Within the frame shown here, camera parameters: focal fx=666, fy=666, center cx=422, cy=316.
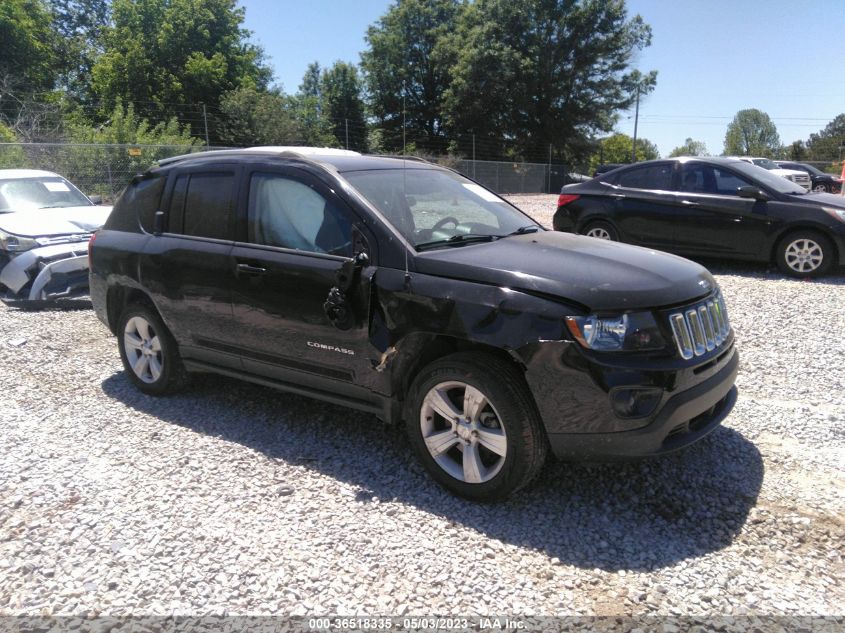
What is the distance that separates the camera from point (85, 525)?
3.37 m

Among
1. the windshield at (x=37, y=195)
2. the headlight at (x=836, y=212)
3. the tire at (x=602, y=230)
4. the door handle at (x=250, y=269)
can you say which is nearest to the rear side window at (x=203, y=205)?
the door handle at (x=250, y=269)

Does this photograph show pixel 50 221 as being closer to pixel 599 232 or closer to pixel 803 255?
pixel 599 232

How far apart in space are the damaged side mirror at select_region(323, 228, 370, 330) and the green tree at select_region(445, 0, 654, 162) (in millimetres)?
41503

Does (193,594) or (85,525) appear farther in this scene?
(85,525)

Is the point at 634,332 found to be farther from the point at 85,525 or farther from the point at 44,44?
the point at 44,44

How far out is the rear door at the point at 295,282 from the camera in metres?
3.85

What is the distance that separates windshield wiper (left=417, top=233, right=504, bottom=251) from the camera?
378 centimetres

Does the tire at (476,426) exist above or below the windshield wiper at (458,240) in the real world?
below

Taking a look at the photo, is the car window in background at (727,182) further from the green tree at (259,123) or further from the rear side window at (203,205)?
the green tree at (259,123)

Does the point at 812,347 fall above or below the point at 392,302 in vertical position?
below

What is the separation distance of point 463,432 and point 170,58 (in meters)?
46.6

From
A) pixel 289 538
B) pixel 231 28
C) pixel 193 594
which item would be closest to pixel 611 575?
pixel 289 538

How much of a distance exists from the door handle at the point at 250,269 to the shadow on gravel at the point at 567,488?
110 centimetres

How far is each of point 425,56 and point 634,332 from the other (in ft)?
159
